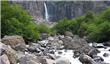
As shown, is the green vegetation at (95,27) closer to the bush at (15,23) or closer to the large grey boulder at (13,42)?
the bush at (15,23)

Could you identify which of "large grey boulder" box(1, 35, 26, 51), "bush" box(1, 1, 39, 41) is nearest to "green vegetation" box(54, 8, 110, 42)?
"bush" box(1, 1, 39, 41)

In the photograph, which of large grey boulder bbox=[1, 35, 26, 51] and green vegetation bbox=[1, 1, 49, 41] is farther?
green vegetation bbox=[1, 1, 49, 41]

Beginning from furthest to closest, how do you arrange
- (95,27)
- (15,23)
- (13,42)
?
(95,27), (15,23), (13,42)

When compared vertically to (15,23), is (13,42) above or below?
above

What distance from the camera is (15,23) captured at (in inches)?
2261

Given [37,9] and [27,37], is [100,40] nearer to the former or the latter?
[27,37]

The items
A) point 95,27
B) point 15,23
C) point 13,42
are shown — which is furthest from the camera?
point 95,27

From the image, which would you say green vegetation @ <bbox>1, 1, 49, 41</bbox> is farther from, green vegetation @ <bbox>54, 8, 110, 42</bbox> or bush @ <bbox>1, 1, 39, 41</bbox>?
green vegetation @ <bbox>54, 8, 110, 42</bbox>

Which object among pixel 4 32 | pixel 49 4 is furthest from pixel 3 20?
pixel 49 4

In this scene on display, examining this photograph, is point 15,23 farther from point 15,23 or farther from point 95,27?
point 95,27

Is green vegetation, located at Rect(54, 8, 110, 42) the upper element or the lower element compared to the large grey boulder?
lower

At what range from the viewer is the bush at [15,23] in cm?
5542

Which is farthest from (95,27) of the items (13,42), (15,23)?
(13,42)

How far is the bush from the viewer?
55.4m
